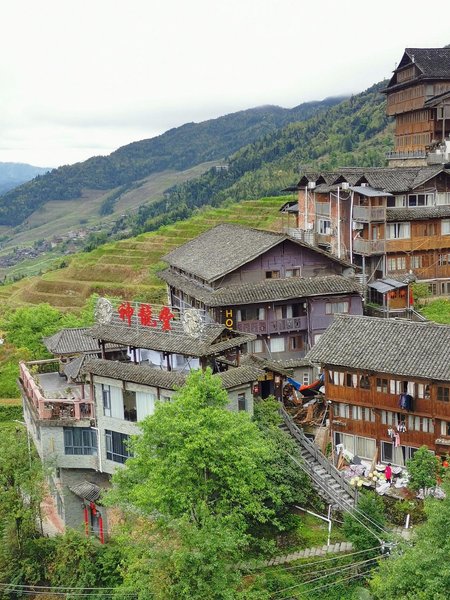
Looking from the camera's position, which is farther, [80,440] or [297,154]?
[297,154]

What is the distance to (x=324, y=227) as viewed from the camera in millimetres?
49875

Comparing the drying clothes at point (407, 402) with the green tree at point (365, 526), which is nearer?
the green tree at point (365, 526)

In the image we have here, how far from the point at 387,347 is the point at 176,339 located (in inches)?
338

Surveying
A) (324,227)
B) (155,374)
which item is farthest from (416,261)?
(155,374)

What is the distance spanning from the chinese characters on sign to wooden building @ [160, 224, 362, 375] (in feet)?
16.2

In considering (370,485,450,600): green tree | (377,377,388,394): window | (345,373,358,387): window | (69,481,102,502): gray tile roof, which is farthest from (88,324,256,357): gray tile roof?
(370,485,450,600): green tree

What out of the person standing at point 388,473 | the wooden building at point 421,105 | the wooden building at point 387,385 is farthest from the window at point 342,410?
the wooden building at point 421,105

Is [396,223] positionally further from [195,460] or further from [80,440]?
[195,460]

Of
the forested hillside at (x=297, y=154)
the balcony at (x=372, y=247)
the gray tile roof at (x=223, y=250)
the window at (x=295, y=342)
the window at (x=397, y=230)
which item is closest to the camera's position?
the gray tile roof at (x=223, y=250)

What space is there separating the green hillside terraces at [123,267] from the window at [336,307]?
29.3m

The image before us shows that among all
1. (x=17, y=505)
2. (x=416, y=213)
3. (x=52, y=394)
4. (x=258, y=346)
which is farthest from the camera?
(x=416, y=213)

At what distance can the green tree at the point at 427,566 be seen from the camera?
775 inches

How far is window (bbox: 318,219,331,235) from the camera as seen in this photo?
49.3 metres

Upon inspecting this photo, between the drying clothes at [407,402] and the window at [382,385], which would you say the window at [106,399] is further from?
the drying clothes at [407,402]
